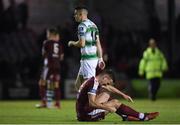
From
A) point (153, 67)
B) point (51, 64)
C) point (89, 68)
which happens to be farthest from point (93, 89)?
point (153, 67)

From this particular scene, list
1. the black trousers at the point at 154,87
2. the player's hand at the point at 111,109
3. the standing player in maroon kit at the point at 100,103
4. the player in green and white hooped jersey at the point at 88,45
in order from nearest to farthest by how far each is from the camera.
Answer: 1. the player's hand at the point at 111,109
2. the standing player in maroon kit at the point at 100,103
3. the player in green and white hooped jersey at the point at 88,45
4. the black trousers at the point at 154,87

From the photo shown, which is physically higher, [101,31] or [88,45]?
[101,31]

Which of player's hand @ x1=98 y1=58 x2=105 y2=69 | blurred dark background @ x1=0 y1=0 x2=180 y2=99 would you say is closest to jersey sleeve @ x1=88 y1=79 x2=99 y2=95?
player's hand @ x1=98 y1=58 x2=105 y2=69

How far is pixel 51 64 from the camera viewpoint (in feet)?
73.9

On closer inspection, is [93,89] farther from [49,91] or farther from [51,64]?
[49,91]

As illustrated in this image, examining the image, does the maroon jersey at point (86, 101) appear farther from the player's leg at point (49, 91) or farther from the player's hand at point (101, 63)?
the player's leg at point (49, 91)

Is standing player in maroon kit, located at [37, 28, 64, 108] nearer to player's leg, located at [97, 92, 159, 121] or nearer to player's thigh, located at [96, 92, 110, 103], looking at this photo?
player's thigh, located at [96, 92, 110, 103]

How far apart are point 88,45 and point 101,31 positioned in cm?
1578

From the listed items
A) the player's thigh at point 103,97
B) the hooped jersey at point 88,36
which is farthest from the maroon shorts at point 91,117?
the hooped jersey at point 88,36

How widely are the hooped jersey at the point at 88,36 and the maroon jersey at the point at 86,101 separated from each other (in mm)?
939

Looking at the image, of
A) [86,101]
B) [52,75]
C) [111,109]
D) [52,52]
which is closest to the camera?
[111,109]

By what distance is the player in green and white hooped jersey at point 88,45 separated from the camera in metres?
16.1

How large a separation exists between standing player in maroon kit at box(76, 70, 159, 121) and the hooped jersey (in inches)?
29.9

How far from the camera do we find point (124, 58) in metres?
33.9
